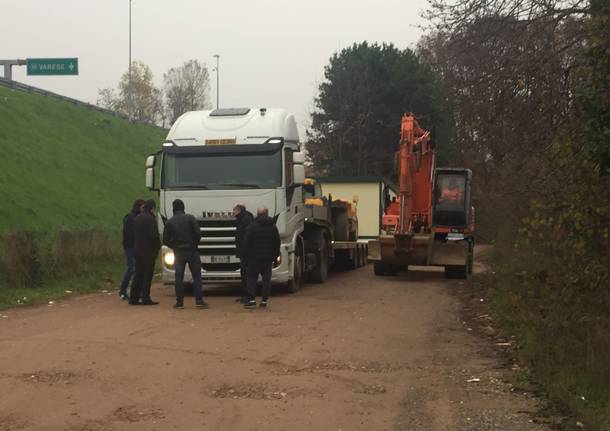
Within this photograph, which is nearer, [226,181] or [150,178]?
[226,181]

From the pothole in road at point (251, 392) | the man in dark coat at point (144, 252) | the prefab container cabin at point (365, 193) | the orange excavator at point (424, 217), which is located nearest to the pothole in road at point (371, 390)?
the pothole in road at point (251, 392)

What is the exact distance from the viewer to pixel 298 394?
7.30 metres

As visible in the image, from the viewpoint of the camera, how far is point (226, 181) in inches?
606

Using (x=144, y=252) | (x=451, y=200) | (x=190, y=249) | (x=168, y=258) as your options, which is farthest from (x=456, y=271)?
(x=144, y=252)

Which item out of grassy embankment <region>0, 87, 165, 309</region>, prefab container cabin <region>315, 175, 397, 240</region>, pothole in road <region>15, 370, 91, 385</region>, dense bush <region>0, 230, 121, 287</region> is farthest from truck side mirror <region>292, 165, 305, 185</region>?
prefab container cabin <region>315, 175, 397, 240</region>

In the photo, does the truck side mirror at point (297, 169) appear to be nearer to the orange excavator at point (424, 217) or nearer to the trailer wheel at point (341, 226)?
the orange excavator at point (424, 217)

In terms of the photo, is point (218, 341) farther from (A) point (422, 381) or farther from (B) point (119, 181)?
(B) point (119, 181)

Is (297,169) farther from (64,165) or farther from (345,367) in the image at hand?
(64,165)

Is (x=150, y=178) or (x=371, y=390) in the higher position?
(x=150, y=178)

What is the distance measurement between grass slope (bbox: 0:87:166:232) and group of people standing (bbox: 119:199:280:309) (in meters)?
9.71

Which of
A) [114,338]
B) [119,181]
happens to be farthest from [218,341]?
[119,181]

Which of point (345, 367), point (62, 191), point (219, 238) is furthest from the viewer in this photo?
point (62, 191)

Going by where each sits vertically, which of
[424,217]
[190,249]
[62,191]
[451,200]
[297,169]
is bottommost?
[190,249]

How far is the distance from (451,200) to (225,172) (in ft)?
28.0
